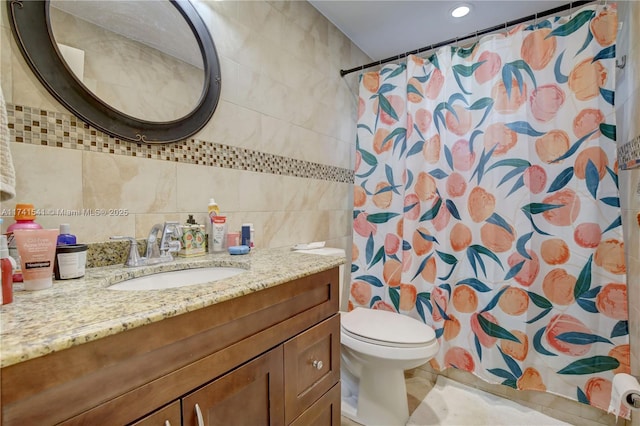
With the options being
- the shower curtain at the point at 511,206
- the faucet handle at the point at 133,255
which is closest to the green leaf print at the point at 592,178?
the shower curtain at the point at 511,206

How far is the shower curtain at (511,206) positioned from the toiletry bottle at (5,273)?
170cm

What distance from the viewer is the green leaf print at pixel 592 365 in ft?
4.54

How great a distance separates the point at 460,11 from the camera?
1804 millimetres

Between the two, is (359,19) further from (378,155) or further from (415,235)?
(415,235)

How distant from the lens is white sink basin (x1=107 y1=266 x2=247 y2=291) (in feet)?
2.93

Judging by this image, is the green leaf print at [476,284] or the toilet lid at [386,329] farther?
the green leaf print at [476,284]

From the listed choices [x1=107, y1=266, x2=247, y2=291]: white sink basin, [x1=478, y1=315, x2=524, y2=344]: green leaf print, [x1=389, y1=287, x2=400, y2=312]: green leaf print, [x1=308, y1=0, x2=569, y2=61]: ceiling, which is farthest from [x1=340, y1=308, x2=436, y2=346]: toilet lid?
[x1=308, y1=0, x2=569, y2=61]: ceiling

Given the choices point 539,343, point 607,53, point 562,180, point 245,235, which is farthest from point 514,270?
point 245,235

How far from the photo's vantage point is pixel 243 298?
2.41 ft

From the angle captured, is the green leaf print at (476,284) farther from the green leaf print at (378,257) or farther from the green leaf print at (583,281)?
the green leaf print at (378,257)

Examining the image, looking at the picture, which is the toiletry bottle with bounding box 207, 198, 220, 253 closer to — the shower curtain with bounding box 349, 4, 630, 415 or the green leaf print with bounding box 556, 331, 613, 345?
the shower curtain with bounding box 349, 4, 630, 415

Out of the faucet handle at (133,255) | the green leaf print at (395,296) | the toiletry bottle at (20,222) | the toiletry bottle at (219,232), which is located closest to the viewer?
the toiletry bottle at (20,222)

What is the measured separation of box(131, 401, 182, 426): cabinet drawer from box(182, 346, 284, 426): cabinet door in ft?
0.04

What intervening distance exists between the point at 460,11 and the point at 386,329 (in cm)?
194
